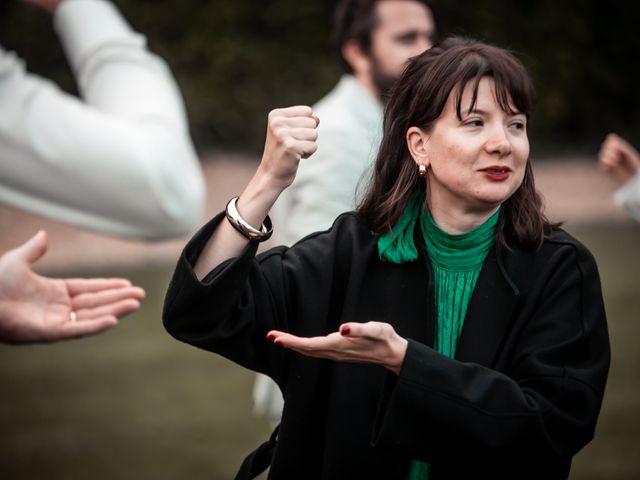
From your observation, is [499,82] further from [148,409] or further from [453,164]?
[148,409]

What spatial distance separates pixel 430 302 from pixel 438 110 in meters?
0.44

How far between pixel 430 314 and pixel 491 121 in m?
0.45

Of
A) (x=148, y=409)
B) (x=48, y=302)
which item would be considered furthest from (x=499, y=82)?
(x=148, y=409)

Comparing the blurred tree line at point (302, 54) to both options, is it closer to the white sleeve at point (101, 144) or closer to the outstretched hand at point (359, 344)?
the white sleeve at point (101, 144)

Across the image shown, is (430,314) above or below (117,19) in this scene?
below

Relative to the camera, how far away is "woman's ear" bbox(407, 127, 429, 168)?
2.31 meters

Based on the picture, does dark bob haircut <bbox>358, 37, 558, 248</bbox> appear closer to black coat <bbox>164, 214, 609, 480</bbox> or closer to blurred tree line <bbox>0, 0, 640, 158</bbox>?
black coat <bbox>164, 214, 609, 480</bbox>

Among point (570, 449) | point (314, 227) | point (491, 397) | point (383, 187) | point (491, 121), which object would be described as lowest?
point (314, 227)

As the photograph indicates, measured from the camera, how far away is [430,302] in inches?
87.2

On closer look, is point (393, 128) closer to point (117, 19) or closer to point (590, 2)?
point (117, 19)

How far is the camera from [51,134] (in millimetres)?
2396

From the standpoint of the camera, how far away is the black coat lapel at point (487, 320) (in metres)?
2.17

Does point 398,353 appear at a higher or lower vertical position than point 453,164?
lower

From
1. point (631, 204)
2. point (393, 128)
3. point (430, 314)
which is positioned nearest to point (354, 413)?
point (430, 314)
